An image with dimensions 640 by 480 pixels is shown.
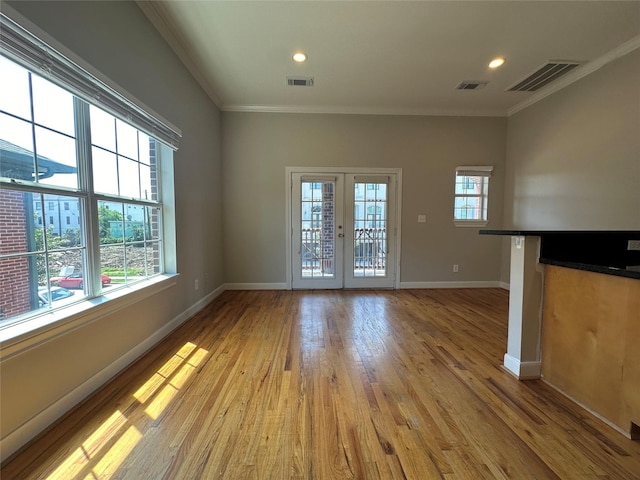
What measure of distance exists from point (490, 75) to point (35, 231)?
451 cm

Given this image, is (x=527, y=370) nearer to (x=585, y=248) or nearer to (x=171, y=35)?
(x=585, y=248)

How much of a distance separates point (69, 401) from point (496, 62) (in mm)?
4725

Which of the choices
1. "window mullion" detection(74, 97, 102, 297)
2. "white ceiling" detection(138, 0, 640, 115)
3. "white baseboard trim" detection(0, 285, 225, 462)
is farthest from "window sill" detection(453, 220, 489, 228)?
"window mullion" detection(74, 97, 102, 297)

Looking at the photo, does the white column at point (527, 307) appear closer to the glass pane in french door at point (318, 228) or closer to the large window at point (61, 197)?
the glass pane in french door at point (318, 228)

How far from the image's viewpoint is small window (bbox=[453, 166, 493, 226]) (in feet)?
Result: 14.4

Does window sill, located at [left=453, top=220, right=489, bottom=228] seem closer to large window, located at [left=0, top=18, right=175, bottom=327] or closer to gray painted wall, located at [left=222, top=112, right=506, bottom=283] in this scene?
gray painted wall, located at [left=222, top=112, right=506, bottom=283]

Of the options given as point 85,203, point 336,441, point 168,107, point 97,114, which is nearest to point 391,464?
point 336,441

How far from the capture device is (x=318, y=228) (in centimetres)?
437

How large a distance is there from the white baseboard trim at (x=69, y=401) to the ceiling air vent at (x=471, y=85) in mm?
4518

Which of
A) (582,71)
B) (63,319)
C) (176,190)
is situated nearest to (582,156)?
(582,71)

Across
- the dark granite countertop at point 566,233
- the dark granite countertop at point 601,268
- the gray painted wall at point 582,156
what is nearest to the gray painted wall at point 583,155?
the gray painted wall at point 582,156

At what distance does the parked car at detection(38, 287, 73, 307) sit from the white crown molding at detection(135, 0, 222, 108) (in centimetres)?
221

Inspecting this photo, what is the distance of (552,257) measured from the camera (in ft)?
5.91

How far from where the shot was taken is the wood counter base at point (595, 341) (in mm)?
1351
